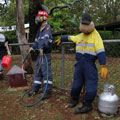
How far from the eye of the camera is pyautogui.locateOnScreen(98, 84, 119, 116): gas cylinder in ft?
9.87

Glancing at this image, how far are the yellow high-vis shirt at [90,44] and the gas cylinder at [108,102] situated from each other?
0.71m

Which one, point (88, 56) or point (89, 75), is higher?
point (88, 56)

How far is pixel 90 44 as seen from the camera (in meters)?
3.12

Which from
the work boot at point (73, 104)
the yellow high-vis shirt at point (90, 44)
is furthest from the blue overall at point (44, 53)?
the yellow high-vis shirt at point (90, 44)

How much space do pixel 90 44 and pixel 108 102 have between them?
1.07 m

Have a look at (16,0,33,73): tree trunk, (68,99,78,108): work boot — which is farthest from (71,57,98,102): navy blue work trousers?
(16,0,33,73): tree trunk

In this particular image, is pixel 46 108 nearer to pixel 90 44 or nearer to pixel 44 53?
pixel 44 53

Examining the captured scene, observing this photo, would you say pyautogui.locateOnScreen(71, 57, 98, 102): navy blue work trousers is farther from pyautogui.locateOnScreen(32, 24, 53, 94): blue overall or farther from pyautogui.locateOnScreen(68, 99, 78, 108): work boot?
pyautogui.locateOnScreen(32, 24, 53, 94): blue overall

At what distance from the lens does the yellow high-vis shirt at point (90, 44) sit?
3042 millimetres

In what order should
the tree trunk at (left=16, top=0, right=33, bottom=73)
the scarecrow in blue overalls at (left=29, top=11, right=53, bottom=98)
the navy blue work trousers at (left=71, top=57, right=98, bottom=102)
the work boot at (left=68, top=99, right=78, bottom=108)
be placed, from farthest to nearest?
the tree trunk at (left=16, top=0, right=33, bottom=73), the scarecrow in blue overalls at (left=29, top=11, right=53, bottom=98), the work boot at (left=68, top=99, right=78, bottom=108), the navy blue work trousers at (left=71, top=57, right=98, bottom=102)

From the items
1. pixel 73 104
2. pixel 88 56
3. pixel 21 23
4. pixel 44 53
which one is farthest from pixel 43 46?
pixel 21 23

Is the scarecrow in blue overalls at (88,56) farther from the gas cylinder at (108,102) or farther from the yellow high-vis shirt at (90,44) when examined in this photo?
the gas cylinder at (108,102)

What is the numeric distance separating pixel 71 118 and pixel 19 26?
409cm

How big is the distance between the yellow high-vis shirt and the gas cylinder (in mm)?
713
